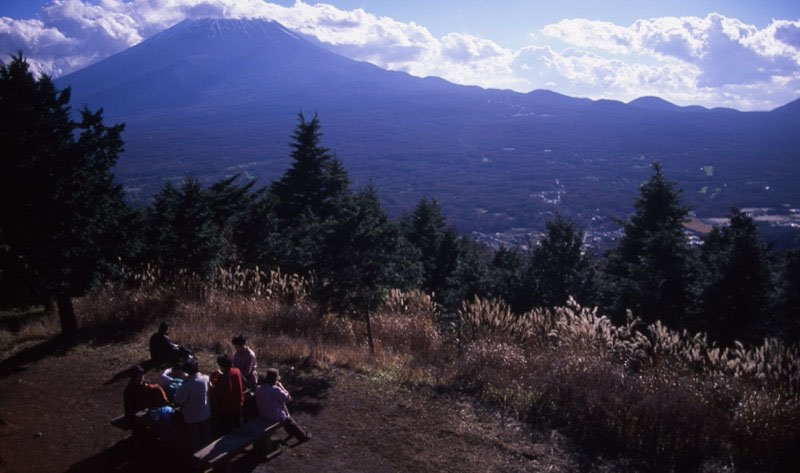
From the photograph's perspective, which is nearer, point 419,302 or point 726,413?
point 726,413

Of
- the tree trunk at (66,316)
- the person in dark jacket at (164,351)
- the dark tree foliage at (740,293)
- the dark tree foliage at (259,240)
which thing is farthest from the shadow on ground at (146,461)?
the dark tree foliage at (740,293)

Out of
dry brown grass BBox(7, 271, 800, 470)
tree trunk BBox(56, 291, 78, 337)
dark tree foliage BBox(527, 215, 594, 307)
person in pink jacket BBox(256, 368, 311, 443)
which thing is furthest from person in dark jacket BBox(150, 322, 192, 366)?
dark tree foliage BBox(527, 215, 594, 307)

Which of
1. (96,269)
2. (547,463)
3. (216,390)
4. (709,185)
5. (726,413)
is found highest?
(96,269)

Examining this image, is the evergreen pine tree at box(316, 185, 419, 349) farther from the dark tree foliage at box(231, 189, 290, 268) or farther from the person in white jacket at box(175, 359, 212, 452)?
the dark tree foliage at box(231, 189, 290, 268)

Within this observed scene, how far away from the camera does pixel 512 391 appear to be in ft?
20.5

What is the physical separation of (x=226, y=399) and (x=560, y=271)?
1123 cm

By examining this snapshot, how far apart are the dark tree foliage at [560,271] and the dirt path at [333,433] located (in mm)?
8583

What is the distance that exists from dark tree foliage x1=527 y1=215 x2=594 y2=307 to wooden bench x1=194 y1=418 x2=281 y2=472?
416 inches

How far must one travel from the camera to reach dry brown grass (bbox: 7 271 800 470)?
5.13 metres

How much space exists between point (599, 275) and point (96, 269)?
13092 mm

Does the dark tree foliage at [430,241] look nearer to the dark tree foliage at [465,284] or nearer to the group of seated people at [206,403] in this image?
the dark tree foliage at [465,284]

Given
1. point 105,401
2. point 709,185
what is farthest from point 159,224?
point 709,185

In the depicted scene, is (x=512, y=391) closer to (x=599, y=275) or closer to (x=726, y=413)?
(x=726, y=413)

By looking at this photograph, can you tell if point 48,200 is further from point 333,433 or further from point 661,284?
point 661,284
